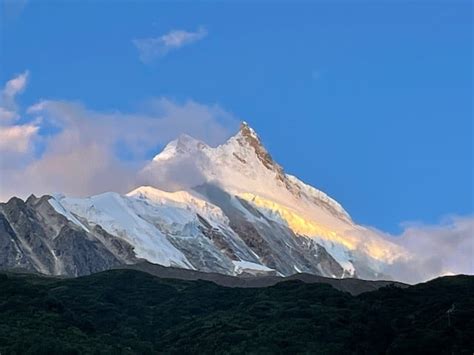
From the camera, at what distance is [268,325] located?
162 metres

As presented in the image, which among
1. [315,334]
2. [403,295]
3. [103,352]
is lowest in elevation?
[103,352]

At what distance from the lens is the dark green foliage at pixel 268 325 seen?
447 feet

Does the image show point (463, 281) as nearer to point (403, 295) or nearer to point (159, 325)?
point (403, 295)

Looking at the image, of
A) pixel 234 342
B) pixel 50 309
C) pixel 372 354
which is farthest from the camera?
pixel 50 309

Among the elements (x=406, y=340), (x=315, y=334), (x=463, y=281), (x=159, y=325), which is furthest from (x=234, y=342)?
(x=463, y=281)

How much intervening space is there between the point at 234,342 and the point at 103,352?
2516 cm

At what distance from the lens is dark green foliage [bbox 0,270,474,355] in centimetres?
13625

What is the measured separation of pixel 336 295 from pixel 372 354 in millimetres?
46327

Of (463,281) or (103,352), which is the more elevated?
(463,281)

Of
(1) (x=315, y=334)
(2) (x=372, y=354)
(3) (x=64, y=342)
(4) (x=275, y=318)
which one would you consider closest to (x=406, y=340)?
(2) (x=372, y=354)

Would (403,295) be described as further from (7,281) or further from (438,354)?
(7,281)

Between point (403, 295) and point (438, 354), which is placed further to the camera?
point (403, 295)

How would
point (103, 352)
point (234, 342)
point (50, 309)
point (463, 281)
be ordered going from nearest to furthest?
point (103, 352)
point (234, 342)
point (50, 309)
point (463, 281)

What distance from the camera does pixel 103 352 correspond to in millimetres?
130750
